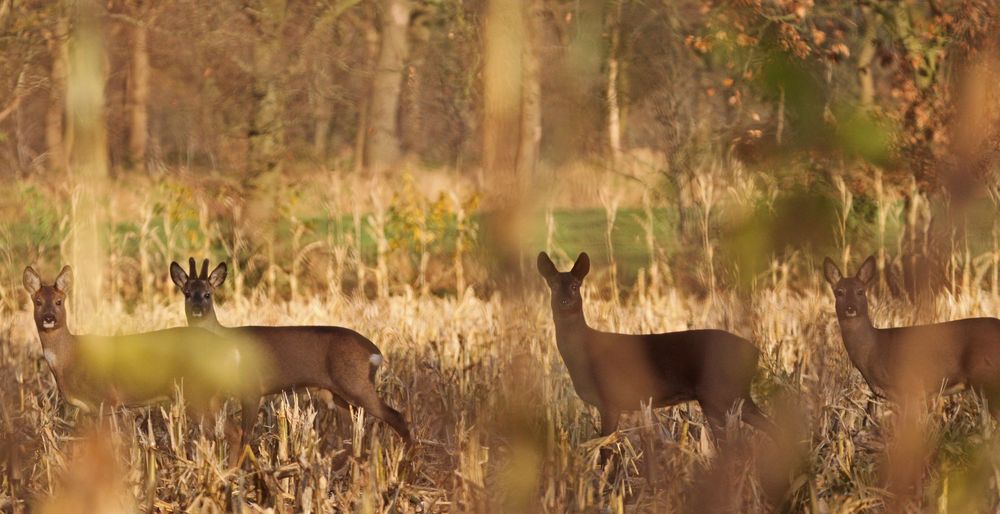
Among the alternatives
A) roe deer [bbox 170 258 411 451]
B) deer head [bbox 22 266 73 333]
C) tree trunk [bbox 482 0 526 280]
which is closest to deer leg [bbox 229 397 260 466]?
roe deer [bbox 170 258 411 451]

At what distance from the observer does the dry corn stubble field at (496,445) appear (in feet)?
4.78

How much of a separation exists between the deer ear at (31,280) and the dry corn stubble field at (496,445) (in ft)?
1.38

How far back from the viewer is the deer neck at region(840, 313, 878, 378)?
6023mm

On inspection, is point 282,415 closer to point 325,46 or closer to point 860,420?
point 860,420

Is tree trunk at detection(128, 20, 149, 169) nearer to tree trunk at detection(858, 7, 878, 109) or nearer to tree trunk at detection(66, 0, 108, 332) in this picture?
tree trunk at detection(66, 0, 108, 332)

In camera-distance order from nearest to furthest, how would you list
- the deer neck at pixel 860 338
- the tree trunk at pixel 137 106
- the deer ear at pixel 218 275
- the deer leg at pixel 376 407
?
the deer leg at pixel 376 407, the deer neck at pixel 860 338, the deer ear at pixel 218 275, the tree trunk at pixel 137 106

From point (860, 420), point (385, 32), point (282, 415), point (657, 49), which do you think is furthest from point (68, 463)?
point (385, 32)

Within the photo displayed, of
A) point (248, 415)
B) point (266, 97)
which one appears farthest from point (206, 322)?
point (266, 97)

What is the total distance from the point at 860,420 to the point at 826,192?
477 centimetres

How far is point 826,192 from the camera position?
1.26 m

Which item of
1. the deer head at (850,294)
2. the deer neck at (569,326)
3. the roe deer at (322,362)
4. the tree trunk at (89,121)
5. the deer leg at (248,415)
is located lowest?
the deer leg at (248,415)

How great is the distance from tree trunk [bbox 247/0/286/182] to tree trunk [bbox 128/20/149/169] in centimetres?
87

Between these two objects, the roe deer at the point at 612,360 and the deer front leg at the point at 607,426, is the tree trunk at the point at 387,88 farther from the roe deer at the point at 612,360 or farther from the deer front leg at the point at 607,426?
the deer front leg at the point at 607,426

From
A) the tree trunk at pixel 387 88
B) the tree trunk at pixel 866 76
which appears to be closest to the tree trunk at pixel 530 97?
the tree trunk at pixel 866 76
